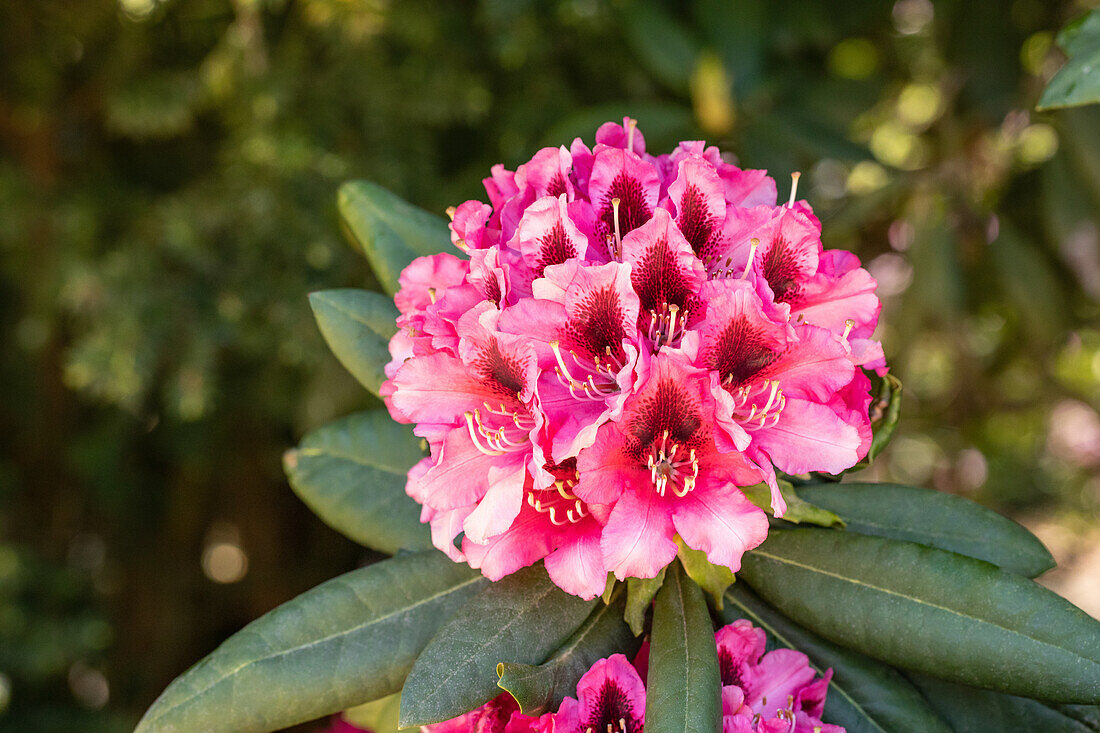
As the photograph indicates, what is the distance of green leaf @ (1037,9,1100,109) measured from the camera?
766 mm

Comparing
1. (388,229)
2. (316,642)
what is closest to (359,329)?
(388,229)

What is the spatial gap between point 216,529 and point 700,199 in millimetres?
2133

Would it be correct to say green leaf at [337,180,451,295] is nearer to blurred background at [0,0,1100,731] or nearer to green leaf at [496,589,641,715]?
green leaf at [496,589,641,715]

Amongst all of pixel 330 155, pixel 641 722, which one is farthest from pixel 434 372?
pixel 330 155

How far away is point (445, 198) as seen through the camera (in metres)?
1.69

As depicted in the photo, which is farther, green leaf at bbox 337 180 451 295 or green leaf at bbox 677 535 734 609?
green leaf at bbox 337 180 451 295

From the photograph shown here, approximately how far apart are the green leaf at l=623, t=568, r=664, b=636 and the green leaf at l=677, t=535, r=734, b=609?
0.02 m

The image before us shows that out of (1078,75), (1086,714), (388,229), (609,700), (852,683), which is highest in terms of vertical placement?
(388,229)

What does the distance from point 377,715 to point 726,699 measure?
515 mm

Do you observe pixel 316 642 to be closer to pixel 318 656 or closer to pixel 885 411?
pixel 318 656

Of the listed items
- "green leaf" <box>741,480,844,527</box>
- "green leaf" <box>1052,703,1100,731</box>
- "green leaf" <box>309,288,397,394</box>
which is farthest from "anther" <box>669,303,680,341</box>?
"green leaf" <box>1052,703,1100,731</box>

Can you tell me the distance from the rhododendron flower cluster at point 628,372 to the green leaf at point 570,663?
0.08 meters

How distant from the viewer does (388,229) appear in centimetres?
93

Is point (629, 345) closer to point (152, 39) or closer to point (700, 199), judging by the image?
point (700, 199)
